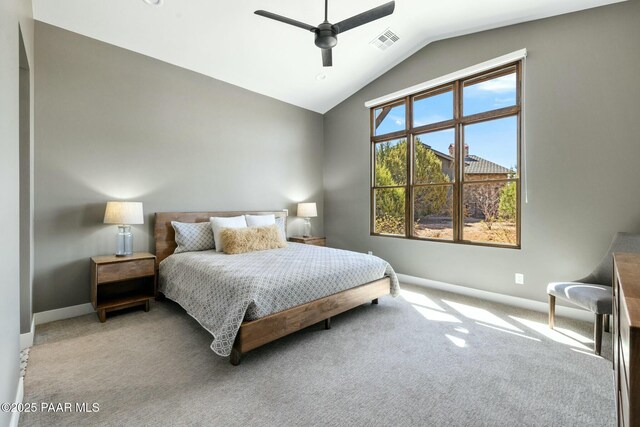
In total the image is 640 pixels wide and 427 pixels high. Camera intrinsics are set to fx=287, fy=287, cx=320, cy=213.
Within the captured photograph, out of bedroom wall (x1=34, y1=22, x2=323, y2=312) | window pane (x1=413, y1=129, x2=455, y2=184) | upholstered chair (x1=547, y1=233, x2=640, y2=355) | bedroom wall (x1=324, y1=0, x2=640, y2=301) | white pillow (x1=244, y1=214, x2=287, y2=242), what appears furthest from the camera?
white pillow (x1=244, y1=214, x2=287, y2=242)

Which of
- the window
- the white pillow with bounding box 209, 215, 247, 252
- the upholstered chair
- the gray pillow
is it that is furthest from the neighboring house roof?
the gray pillow

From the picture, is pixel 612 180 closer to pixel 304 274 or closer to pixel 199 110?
pixel 304 274

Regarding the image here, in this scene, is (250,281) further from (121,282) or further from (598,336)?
(598,336)

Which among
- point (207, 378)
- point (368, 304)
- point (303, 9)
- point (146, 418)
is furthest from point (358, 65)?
point (146, 418)

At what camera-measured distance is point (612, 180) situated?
2.85 meters

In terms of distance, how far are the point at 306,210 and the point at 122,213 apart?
8.99ft

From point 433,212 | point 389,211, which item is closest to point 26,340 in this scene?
point 389,211

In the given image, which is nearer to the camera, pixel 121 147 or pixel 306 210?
pixel 121 147

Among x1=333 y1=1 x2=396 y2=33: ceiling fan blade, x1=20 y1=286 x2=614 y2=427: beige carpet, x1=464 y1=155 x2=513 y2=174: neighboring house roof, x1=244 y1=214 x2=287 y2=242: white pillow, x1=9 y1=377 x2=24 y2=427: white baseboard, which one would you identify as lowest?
x1=20 y1=286 x2=614 y2=427: beige carpet

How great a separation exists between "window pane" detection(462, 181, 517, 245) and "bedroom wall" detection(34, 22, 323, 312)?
3.11 m

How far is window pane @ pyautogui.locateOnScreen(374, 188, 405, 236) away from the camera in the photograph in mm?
4688

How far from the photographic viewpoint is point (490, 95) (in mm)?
3727

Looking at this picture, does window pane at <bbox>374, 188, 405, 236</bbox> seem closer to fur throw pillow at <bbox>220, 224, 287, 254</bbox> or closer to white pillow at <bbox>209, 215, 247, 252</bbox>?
fur throw pillow at <bbox>220, 224, 287, 254</bbox>

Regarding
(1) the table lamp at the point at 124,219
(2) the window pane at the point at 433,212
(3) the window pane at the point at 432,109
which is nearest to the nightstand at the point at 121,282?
(1) the table lamp at the point at 124,219
